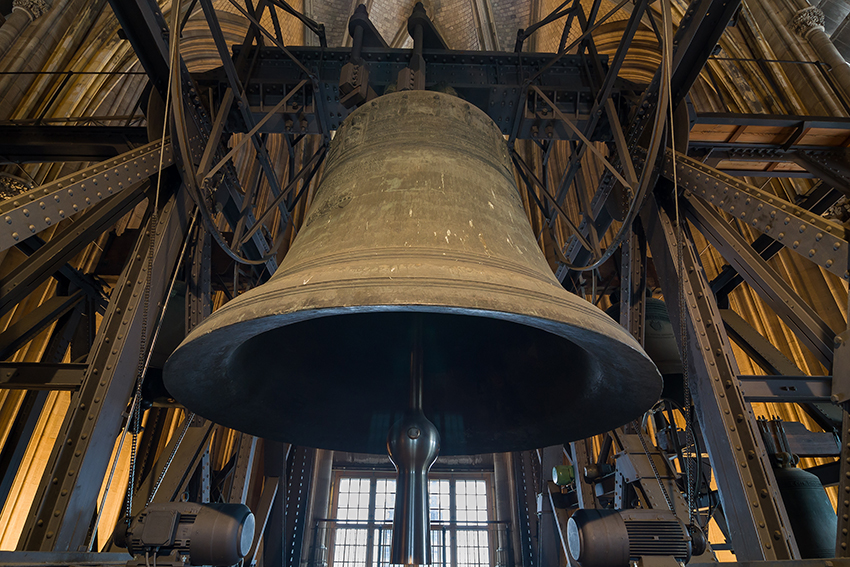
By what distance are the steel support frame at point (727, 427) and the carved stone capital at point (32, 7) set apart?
940 cm

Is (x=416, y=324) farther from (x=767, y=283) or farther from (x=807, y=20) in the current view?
(x=807, y=20)

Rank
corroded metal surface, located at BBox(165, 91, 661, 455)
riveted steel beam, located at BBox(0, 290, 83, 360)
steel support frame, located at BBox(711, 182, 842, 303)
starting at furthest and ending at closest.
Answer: steel support frame, located at BBox(711, 182, 842, 303)
riveted steel beam, located at BBox(0, 290, 83, 360)
corroded metal surface, located at BBox(165, 91, 661, 455)

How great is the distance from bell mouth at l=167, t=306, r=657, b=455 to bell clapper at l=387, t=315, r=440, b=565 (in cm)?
56

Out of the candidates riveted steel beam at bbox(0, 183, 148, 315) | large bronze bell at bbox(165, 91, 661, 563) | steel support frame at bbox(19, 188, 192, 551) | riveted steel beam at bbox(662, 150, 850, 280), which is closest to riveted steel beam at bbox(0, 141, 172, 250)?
riveted steel beam at bbox(0, 183, 148, 315)

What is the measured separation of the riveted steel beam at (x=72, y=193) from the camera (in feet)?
7.40

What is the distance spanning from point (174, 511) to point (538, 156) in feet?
37.7

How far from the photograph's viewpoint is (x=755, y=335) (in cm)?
434

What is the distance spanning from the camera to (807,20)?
7.67 meters

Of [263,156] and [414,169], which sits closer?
[414,169]

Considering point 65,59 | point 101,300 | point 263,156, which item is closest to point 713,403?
point 263,156

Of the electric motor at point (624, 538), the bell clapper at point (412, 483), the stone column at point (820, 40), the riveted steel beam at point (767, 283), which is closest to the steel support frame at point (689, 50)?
the riveted steel beam at point (767, 283)

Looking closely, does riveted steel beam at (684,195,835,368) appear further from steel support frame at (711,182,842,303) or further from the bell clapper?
the bell clapper

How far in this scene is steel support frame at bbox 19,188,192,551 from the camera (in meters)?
2.28

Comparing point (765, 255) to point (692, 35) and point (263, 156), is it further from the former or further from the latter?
point (263, 156)
